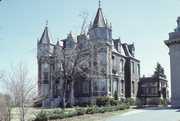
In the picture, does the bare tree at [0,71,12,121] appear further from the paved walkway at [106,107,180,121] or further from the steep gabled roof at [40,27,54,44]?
the steep gabled roof at [40,27,54,44]

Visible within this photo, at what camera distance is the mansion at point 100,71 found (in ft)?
127

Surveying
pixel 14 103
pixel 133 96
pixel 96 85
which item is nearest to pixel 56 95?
pixel 96 85

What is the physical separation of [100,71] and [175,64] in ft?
29.9

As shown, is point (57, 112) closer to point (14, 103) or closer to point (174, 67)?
point (14, 103)

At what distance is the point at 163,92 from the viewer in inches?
1933

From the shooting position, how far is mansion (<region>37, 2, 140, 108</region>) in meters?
38.8

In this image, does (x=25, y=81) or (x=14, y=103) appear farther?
(x=25, y=81)

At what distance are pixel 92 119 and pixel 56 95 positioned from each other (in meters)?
26.3

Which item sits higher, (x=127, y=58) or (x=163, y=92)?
(x=127, y=58)

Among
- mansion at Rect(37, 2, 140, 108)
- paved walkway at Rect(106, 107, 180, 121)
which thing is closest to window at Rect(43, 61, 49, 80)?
mansion at Rect(37, 2, 140, 108)

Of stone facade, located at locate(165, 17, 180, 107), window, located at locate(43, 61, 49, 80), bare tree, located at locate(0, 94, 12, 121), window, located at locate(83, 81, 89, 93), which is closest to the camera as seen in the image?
bare tree, located at locate(0, 94, 12, 121)

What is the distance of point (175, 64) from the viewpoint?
33500mm

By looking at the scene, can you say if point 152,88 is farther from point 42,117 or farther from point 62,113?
point 42,117

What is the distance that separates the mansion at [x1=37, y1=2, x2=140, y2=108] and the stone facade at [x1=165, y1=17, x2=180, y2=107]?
8.07m
